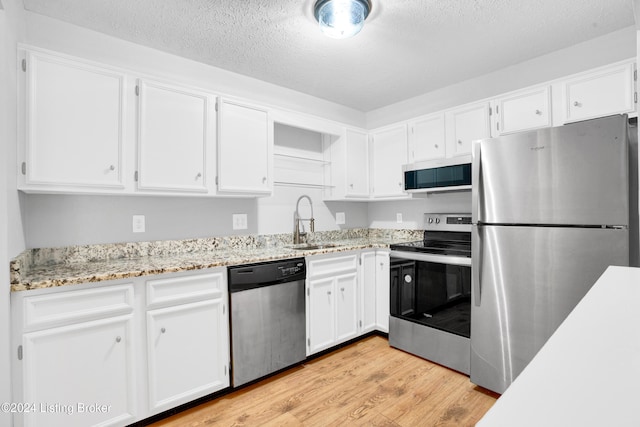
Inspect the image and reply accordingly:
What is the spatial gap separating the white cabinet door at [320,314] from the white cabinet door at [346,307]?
0.06m

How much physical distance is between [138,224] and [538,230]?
2634 millimetres

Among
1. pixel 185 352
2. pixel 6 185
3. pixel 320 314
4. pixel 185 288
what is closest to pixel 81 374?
pixel 185 352

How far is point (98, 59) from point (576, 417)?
9.37 ft

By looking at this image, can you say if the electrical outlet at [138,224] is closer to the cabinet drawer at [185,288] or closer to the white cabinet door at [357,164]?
the cabinet drawer at [185,288]

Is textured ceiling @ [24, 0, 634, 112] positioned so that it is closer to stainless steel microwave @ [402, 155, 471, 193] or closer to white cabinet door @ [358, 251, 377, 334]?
stainless steel microwave @ [402, 155, 471, 193]

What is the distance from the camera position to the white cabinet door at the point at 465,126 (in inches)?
105

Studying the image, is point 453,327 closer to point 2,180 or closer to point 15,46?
point 2,180

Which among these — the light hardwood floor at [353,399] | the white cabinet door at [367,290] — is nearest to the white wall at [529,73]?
the white cabinet door at [367,290]

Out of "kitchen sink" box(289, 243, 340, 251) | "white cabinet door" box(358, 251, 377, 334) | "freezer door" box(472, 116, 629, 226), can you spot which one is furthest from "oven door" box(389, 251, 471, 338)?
"kitchen sink" box(289, 243, 340, 251)

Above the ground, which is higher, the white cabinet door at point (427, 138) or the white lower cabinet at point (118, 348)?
the white cabinet door at point (427, 138)

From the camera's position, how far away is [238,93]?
2.89 m

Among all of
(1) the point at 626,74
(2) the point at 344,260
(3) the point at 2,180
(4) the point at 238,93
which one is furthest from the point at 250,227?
(1) the point at 626,74

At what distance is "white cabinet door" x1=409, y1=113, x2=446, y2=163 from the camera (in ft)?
9.68

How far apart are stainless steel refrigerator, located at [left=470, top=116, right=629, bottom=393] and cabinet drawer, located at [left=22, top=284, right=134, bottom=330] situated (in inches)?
85.3
